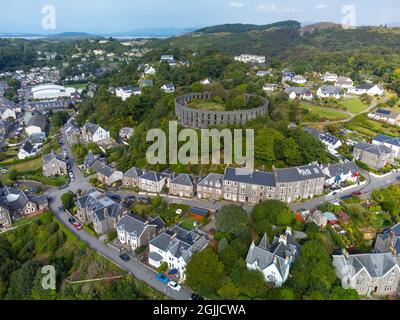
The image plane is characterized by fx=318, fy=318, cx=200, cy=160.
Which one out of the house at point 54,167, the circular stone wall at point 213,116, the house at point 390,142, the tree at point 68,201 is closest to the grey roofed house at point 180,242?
the tree at point 68,201

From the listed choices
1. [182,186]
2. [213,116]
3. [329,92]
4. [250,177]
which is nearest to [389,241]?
[250,177]

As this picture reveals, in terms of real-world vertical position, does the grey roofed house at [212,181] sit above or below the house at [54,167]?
above

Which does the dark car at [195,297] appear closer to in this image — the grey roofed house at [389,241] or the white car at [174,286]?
the white car at [174,286]

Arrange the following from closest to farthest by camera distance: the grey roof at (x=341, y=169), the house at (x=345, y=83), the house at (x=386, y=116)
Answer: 1. the grey roof at (x=341, y=169)
2. the house at (x=386, y=116)
3. the house at (x=345, y=83)

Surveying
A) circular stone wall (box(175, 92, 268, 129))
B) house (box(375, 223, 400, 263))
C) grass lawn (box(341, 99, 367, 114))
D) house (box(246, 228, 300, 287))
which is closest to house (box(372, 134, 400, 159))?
grass lawn (box(341, 99, 367, 114))

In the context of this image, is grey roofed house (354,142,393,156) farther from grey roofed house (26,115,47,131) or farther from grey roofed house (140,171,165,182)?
grey roofed house (26,115,47,131)

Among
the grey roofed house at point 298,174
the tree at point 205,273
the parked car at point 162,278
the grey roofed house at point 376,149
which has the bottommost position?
the parked car at point 162,278
